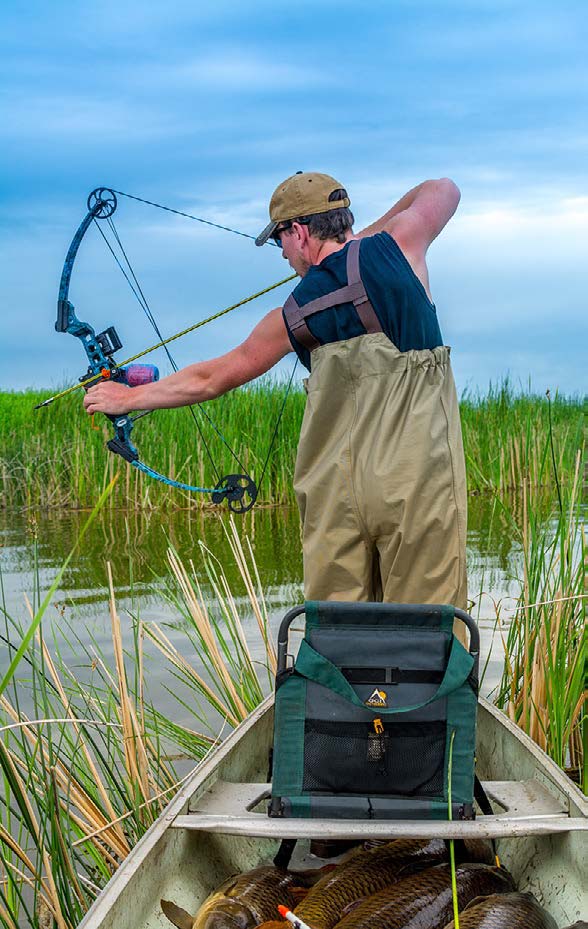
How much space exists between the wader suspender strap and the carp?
5.98ft

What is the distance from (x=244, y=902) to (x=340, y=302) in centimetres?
212

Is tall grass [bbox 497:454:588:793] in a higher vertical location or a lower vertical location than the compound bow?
lower

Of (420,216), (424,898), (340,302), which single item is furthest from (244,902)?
(420,216)

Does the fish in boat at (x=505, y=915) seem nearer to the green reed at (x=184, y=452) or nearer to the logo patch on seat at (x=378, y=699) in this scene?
the logo patch on seat at (x=378, y=699)

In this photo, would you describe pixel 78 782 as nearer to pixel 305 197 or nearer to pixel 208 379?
pixel 208 379

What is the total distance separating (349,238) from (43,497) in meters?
10.0

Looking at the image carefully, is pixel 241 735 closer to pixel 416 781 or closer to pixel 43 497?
pixel 416 781

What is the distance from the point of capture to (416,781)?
289 cm

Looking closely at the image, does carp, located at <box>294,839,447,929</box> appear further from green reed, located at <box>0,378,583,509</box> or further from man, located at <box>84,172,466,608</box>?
green reed, located at <box>0,378,583,509</box>

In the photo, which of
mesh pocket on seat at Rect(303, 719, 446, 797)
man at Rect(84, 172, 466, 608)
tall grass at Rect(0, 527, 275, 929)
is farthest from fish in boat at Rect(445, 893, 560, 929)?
man at Rect(84, 172, 466, 608)

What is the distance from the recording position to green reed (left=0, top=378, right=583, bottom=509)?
12.9 meters

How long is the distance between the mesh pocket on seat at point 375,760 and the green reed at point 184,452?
9376 mm

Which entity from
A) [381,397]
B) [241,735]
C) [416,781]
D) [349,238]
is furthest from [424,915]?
[349,238]

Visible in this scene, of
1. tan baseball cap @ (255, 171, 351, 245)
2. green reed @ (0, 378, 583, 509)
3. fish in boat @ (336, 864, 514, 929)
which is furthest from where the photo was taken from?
green reed @ (0, 378, 583, 509)
